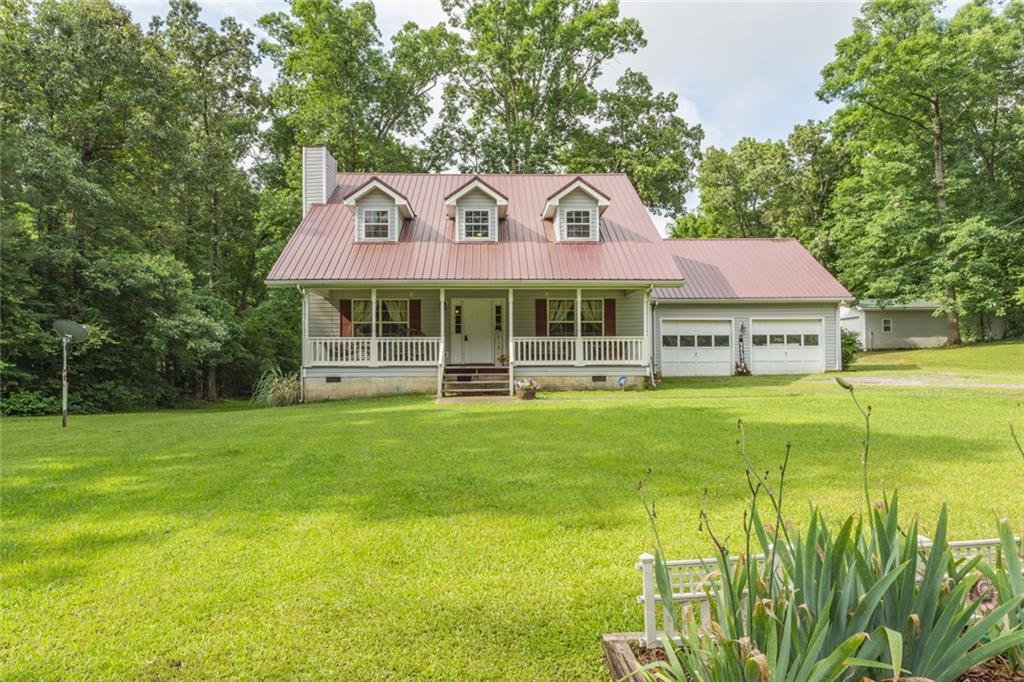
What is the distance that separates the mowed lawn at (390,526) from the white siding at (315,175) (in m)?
11.4

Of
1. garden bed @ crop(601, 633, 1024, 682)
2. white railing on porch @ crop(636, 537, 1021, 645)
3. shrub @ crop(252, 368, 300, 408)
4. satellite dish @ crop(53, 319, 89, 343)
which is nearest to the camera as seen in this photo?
garden bed @ crop(601, 633, 1024, 682)

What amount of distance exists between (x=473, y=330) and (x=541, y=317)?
218 centimetres

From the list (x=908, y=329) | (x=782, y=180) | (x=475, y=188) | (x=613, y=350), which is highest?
(x=782, y=180)

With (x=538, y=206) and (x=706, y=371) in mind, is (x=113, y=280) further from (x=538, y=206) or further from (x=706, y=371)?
(x=706, y=371)

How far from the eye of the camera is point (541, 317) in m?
17.3

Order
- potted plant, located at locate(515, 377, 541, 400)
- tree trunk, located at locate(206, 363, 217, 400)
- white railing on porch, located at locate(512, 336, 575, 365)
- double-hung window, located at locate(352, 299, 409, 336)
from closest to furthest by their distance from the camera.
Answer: potted plant, located at locate(515, 377, 541, 400)
white railing on porch, located at locate(512, 336, 575, 365)
double-hung window, located at locate(352, 299, 409, 336)
tree trunk, located at locate(206, 363, 217, 400)

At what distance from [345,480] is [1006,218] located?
35790 mm

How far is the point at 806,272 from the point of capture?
20.7 meters

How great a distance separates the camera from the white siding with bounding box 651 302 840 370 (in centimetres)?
1983

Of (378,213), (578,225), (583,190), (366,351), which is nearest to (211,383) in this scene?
(366,351)

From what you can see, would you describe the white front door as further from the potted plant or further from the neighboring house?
the neighboring house

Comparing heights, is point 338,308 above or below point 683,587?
above

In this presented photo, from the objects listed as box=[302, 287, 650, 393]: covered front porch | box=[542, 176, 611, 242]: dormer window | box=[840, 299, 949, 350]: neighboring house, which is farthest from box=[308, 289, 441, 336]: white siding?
box=[840, 299, 949, 350]: neighboring house

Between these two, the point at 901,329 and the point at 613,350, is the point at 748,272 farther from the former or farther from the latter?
the point at 901,329
